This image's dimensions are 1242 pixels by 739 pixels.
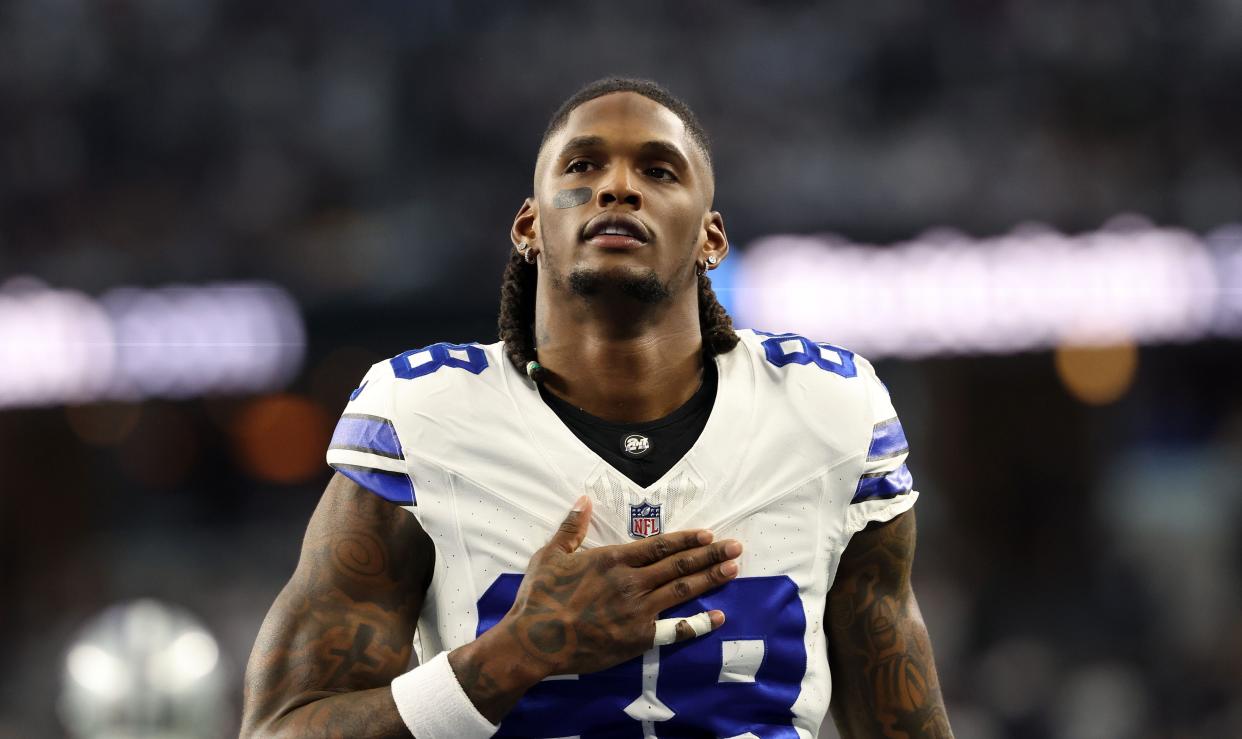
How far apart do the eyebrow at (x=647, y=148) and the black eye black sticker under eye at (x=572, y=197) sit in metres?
0.08

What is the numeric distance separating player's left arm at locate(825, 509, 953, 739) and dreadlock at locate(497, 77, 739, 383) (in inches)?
17.6

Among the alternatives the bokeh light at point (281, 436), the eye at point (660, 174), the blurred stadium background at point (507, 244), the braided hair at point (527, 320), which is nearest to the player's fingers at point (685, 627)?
the braided hair at point (527, 320)

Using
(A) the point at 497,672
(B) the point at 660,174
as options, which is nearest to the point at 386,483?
(A) the point at 497,672

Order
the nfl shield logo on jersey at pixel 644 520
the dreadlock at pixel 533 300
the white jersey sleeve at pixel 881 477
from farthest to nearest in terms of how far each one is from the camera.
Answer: the dreadlock at pixel 533 300
the white jersey sleeve at pixel 881 477
the nfl shield logo on jersey at pixel 644 520

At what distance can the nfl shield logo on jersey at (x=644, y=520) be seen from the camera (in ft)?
6.93

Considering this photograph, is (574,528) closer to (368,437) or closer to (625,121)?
(368,437)

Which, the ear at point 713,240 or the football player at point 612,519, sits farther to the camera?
the ear at point 713,240

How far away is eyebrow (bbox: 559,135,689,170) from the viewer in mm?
2275

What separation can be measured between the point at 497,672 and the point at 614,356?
0.61 meters

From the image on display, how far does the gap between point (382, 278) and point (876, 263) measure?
2910mm

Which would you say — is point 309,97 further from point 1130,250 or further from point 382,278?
point 1130,250

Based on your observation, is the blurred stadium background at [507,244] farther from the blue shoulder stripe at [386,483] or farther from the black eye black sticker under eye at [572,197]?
the blue shoulder stripe at [386,483]

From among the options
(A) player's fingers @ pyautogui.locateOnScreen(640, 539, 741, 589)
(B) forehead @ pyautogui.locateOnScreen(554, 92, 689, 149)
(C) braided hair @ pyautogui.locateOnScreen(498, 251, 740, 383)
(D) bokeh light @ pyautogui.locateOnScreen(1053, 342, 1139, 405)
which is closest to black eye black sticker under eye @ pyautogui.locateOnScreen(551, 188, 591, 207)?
(B) forehead @ pyautogui.locateOnScreen(554, 92, 689, 149)

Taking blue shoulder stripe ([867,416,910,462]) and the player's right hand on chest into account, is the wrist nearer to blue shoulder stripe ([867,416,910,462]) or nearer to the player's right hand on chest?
the player's right hand on chest
